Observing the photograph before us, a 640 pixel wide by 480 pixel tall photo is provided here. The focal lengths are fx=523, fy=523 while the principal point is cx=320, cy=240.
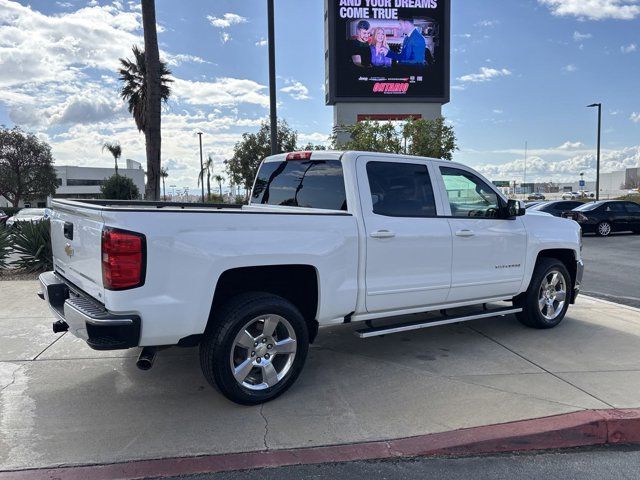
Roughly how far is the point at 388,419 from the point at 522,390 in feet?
4.26

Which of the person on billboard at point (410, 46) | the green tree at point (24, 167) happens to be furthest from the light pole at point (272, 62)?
the green tree at point (24, 167)

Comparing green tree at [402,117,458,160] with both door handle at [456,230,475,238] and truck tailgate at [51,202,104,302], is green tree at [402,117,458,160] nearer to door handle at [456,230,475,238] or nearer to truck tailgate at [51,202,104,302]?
door handle at [456,230,475,238]

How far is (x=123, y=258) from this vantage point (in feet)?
11.1

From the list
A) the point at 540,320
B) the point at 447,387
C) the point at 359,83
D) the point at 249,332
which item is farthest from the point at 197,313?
the point at 359,83

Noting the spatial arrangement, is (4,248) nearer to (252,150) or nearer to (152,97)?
(152,97)

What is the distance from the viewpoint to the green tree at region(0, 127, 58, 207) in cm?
4203

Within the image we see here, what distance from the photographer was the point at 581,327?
6453 mm

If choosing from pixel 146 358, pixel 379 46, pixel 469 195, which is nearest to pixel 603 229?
pixel 379 46

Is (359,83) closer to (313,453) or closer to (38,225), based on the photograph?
(38,225)

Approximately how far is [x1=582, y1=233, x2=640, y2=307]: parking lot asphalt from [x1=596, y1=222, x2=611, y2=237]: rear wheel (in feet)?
3.74

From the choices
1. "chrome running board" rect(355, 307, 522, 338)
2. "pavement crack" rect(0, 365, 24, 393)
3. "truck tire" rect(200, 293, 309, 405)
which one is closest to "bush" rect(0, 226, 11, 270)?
"pavement crack" rect(0, 365, 24, 393)

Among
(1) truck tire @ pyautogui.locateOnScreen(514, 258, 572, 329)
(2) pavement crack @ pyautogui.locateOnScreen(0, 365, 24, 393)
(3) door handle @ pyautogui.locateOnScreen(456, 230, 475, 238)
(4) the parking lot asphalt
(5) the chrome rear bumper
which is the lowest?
(4) the parking lot asphalt

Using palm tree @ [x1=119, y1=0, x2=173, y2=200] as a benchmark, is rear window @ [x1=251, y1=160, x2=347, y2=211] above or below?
below

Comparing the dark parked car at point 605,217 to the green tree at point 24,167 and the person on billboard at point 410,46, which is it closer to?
the person on billboard at point 410,46
